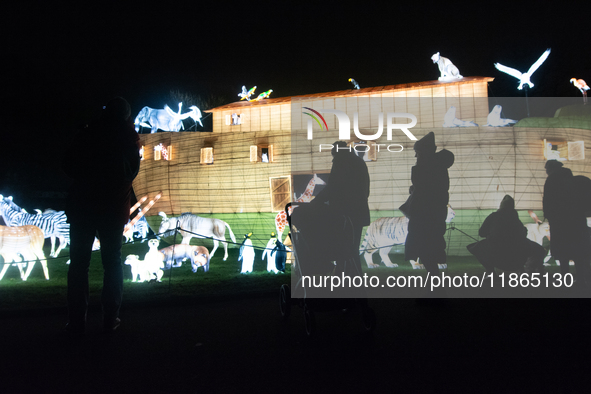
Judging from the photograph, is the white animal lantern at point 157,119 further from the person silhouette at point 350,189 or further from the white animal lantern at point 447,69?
the person silhouette at point 350,189

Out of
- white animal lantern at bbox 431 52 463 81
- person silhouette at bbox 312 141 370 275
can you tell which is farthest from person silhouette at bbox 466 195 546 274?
white animal lantern at bbox 431 52 463 81

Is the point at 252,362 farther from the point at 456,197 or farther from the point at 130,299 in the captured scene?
the point at 456,197

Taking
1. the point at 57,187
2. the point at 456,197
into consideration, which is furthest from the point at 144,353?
the point at 57,187

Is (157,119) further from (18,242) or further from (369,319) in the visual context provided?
(369,319)

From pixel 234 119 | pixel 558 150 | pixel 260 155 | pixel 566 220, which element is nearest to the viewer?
pixel 566 220

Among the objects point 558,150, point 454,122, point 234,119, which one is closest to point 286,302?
point 454,122

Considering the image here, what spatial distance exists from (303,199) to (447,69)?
848cm

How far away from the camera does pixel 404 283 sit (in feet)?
19.6

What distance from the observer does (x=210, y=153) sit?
39.1 feet

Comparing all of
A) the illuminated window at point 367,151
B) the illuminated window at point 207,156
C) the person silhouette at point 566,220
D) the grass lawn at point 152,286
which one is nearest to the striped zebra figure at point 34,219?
the grass lawn at point 152,286

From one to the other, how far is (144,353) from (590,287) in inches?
201

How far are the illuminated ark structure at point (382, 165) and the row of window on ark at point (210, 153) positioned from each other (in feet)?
0.11

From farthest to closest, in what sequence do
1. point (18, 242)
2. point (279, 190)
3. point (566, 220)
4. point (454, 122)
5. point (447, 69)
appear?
point (447, 69)
point (279, 190)
point (454, 122)
point (18, 242)
point (566, 220)

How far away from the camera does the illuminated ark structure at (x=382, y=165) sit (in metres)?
10.5
